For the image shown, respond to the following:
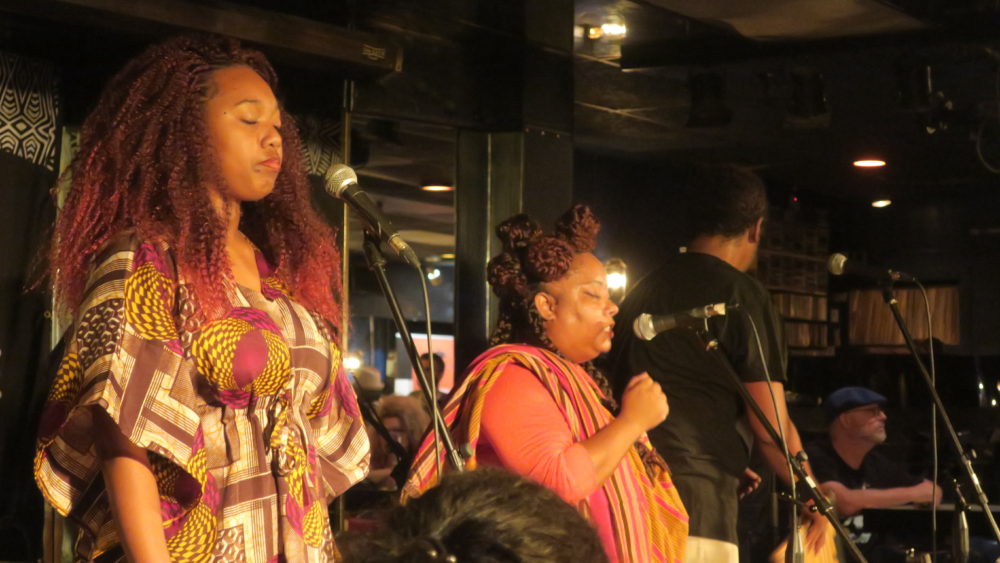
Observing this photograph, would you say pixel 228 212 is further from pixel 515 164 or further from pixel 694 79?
pixel 694 79

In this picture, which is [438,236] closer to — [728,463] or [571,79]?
[571,79]

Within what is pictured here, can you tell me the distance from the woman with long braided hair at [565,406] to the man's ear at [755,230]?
2.75 feet

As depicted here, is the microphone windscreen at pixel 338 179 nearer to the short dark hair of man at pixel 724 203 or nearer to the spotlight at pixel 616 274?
the short dark hair of man at pixel 724 203

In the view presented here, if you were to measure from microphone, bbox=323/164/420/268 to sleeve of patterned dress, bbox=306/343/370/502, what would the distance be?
219 mm

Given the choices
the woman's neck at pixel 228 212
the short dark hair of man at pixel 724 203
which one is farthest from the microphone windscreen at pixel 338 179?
the short dark hair of man at pixel 724 203

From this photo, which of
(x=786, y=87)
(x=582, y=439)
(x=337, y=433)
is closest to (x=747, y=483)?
(x=582, y=439)

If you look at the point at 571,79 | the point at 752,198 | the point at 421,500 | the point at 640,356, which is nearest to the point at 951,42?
the point at 571,79

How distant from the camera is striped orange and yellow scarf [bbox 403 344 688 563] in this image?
2.45 m

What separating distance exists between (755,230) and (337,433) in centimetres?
170

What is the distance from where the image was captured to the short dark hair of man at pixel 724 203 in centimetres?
340

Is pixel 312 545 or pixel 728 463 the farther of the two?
pixel 728 463

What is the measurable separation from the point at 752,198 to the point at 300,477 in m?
1.83

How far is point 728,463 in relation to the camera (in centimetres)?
315

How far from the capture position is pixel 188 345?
73.1 inches
